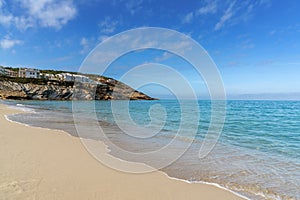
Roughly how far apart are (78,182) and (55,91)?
75443mm

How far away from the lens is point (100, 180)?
4152 millimetres

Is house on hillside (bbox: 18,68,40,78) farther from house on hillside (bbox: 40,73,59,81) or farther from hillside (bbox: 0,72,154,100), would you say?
hillside (bbox: 0,72,154,100)

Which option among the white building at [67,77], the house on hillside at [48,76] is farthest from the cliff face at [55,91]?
the house on hillside at [48,76]

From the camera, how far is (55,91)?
7250 centimetres

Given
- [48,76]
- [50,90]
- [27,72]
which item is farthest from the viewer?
[48,76]

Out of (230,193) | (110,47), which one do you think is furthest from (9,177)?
(110,47)

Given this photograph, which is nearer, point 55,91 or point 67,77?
point 55,91

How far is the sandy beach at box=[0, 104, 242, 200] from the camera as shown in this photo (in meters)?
3.49

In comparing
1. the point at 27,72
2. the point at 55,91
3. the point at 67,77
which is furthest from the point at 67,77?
the point at 55,91

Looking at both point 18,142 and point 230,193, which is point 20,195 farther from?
point 18,142

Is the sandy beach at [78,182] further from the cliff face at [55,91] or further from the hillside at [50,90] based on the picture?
the hillside at [50,90]

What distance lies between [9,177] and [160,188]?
284 cm

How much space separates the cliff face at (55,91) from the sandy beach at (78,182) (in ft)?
220

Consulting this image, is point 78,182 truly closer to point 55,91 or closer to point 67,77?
point 55,91
